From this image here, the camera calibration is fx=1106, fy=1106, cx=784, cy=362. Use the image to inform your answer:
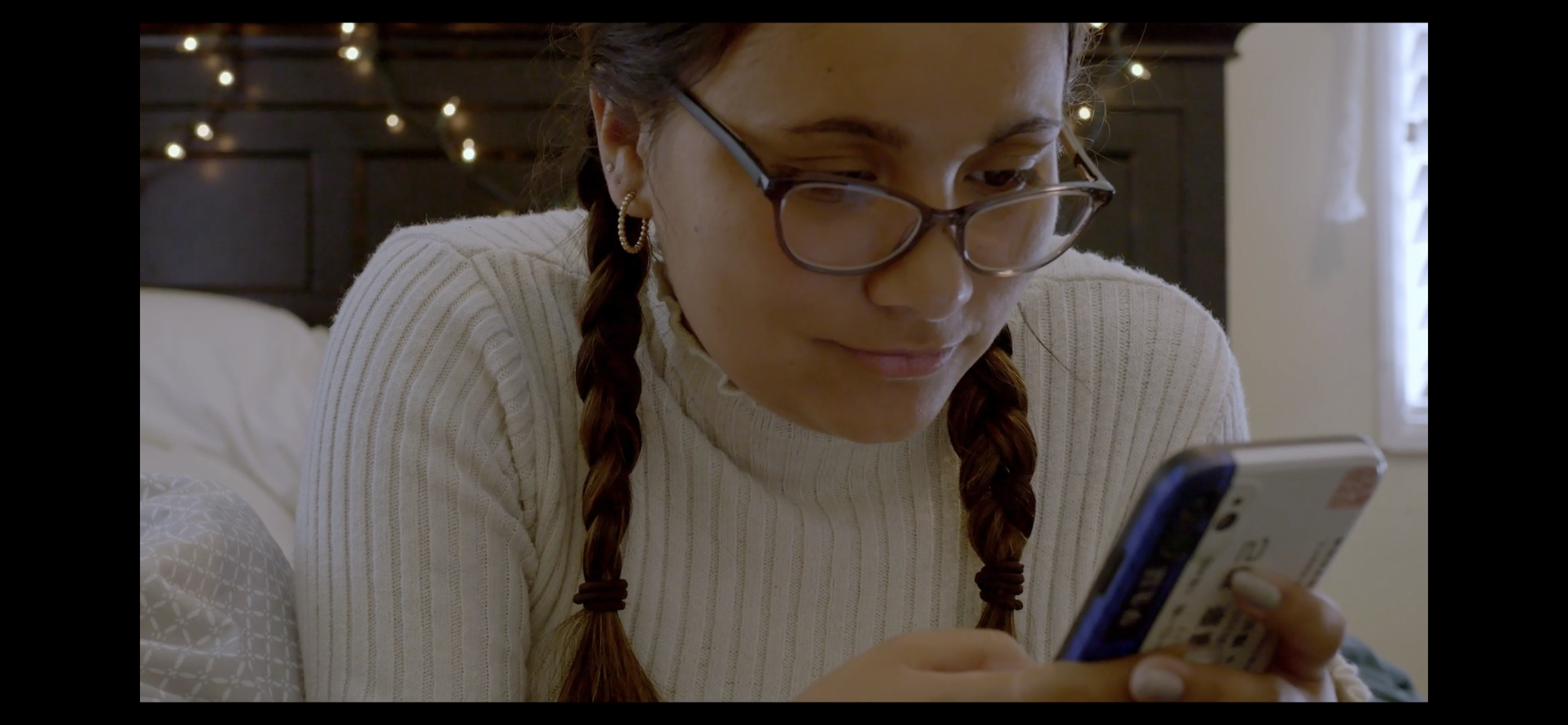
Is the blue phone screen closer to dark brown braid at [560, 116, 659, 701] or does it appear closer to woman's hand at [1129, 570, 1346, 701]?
woman's hand at [1129, 570, 1346, 701]

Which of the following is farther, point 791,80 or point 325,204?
point 325,204

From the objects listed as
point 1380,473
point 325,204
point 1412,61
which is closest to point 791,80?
point 1380,473

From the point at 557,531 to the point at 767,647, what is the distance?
202 mm

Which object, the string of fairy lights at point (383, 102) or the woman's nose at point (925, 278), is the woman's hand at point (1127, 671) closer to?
the woman's nose at point (925, 278)

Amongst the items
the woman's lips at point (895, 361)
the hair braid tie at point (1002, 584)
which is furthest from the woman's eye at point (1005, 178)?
the hair braid tie at point (1002, 584)

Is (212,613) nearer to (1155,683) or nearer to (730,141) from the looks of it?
(730,141)

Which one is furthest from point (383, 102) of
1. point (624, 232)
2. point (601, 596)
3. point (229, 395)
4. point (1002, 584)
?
point (1002, 584)

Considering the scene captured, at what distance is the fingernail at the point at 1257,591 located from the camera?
479mm

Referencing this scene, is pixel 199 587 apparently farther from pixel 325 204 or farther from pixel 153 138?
pixel 153 138

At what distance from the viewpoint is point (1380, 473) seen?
0.49 meters

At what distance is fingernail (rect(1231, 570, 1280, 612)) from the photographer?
0.48m

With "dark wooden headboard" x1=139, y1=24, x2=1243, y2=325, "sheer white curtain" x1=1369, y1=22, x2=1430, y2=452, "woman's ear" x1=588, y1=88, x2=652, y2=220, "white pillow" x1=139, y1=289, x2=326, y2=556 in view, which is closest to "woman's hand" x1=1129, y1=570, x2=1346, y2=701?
"woman's ear" x1=588, y1=88, x2=652, y2=220

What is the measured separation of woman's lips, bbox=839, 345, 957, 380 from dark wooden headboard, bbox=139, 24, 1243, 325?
1362 millimetres

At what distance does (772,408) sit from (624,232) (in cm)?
20
